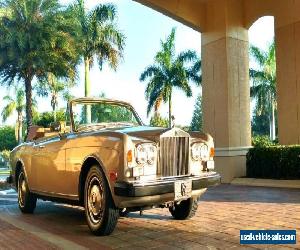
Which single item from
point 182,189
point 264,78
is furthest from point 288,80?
point 264,78

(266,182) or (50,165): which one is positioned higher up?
(50,165)

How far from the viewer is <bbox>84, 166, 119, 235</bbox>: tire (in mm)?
5410

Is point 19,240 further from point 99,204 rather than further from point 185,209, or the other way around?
point 185,209

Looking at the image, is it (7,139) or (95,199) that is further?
(7,139)

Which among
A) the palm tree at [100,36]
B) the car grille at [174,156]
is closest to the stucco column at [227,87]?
the car grille at [174,156]

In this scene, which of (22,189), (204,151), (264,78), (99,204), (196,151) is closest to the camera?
(99,204)

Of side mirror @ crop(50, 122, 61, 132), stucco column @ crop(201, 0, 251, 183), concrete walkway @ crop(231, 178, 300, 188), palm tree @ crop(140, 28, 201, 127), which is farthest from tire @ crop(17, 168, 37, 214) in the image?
palm tree @ crop(140, 28, 201, 127)

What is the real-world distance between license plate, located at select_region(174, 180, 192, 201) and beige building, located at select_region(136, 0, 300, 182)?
Result: 8.11 m

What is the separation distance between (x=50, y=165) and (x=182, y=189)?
7.74ft

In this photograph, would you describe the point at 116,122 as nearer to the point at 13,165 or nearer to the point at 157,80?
the point at 13,165

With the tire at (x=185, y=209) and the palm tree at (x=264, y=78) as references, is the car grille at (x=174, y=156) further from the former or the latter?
the palm tree at (x=264, y=78)

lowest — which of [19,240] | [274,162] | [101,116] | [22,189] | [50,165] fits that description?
[19,240]

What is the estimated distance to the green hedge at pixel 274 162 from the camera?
12117mm

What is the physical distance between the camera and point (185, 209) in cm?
A: 650
